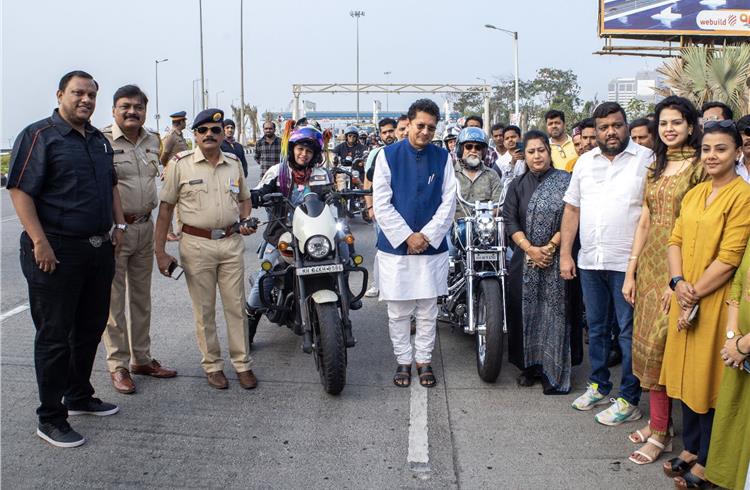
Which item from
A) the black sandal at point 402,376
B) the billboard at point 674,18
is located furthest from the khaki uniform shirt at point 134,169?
the billboard at point 674,18

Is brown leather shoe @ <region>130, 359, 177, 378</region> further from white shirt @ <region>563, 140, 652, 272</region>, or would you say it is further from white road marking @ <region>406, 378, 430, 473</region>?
white shirt @ <region>563, 140, 652, 272</region>

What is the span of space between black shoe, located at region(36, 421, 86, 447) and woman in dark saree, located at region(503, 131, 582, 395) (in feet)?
9.36

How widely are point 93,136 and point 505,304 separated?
117 inches

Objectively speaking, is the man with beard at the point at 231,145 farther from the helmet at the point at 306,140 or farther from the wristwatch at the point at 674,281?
the wristwatch at the point at 674,281

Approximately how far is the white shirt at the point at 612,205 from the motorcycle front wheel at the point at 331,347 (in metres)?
1.60

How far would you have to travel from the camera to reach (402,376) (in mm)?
5367

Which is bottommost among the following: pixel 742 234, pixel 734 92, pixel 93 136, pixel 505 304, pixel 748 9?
pixel 505 304

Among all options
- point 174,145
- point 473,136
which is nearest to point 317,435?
point 473,136

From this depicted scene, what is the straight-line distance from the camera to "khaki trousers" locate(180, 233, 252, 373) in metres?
5.18

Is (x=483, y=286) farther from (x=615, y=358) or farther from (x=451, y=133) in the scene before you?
(x=451, y=133)

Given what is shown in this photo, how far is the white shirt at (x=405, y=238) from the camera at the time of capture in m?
5.21

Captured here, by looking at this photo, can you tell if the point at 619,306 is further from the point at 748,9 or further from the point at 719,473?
the point at 748,9

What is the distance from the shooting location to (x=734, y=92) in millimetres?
13266

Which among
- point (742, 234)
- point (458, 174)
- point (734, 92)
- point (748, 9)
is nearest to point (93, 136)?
point (458, 174)
